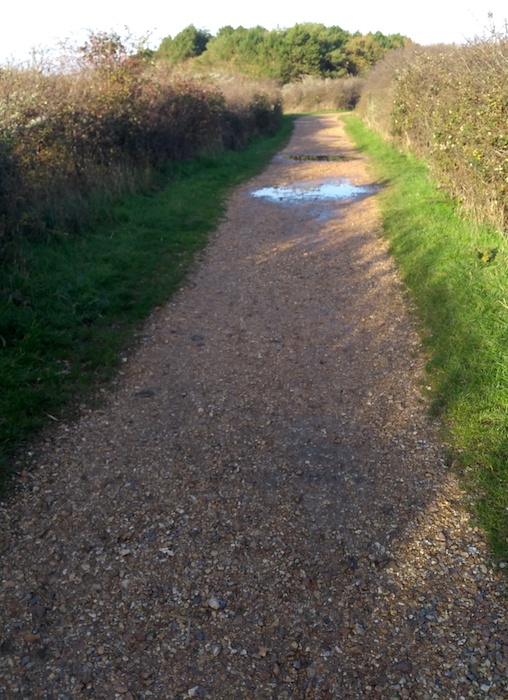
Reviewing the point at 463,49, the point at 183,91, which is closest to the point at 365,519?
the point at 463,49

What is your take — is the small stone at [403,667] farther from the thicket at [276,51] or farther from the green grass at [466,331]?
the thicket at [276,51]

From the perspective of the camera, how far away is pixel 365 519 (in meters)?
3.64

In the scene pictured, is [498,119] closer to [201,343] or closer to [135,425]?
[201,343]

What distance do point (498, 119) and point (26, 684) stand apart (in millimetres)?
7933

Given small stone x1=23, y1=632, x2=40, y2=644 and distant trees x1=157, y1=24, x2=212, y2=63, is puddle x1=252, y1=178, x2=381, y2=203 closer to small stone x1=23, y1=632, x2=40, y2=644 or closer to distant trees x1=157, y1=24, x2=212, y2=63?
small stone x1=23, y1=632, x2=40, y2=644

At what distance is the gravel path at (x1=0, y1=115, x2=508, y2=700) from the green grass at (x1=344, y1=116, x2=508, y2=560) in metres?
0.16

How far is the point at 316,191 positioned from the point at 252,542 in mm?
11883

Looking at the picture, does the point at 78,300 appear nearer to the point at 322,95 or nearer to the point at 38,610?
the point at 38,610

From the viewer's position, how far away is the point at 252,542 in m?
3.47

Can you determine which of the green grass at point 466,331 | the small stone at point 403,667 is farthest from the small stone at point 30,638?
the green grass at point 466,331

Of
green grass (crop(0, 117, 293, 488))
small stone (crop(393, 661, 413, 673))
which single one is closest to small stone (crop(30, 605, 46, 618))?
green grass (crop(0, 117, 293, 488))

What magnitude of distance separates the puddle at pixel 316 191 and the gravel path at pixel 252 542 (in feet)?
25.7

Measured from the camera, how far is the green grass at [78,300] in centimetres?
487

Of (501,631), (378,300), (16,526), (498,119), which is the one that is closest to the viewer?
(501,631)
